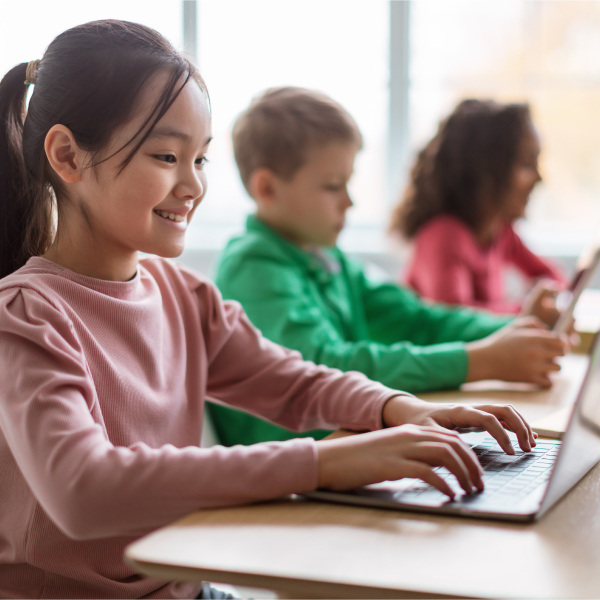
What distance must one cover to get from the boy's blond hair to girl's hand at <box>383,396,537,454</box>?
30.3 inches

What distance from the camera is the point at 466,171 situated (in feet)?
7.47

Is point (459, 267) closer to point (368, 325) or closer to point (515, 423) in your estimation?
point (368, 325)

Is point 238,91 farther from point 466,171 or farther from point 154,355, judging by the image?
point 154,355

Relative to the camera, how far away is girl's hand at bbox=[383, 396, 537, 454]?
2.59ft

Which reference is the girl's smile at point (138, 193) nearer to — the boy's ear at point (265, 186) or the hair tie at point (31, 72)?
the hair tie at point (31, 72)

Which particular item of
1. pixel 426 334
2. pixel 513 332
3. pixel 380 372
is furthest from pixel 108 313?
pixel 426 334

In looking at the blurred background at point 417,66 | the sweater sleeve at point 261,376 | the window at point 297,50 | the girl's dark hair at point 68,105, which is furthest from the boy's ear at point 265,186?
the window at point 297,50

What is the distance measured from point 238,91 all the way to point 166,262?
2.67 m

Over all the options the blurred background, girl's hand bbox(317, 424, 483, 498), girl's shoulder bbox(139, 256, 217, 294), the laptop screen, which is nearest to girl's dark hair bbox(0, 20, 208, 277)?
girl's shoulder bbox(139, 256, 217, 294)

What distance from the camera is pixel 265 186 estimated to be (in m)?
1.56

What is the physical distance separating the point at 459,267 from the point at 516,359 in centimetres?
96

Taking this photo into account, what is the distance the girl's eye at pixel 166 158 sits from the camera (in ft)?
2.81

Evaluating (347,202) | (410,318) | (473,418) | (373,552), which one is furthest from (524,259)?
(373,552)

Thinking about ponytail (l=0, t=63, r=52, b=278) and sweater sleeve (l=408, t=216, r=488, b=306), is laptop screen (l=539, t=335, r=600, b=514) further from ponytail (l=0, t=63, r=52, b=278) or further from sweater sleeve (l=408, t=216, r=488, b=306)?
sweater sleeve (l=408, t=216, r=488, b=306)
